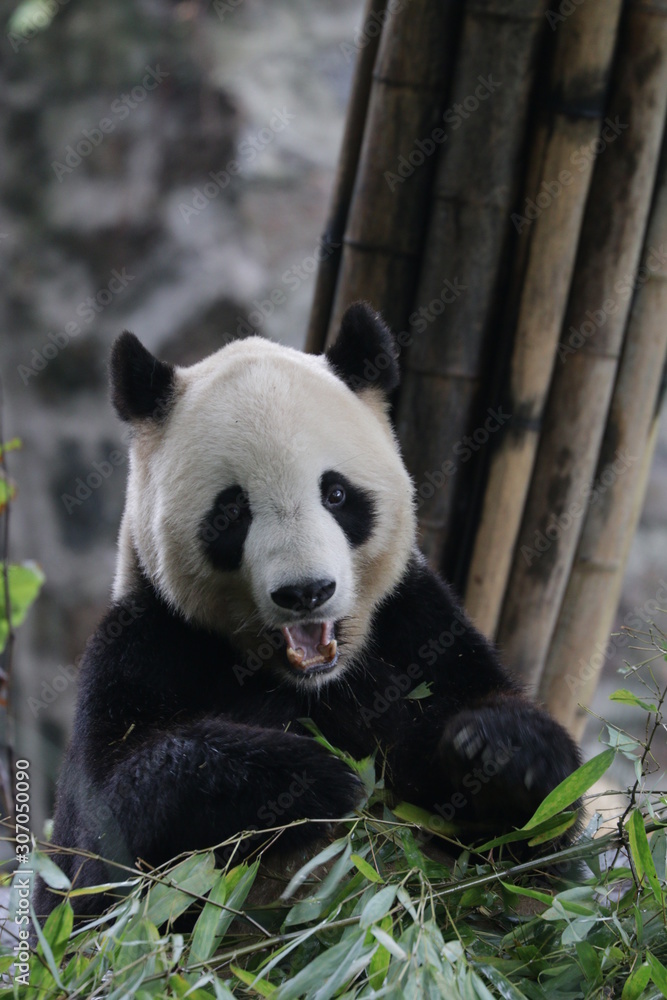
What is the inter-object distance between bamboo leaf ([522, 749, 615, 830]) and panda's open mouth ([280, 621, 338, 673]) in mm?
560

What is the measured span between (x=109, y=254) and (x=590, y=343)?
4.89m

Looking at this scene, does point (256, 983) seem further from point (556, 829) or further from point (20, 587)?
point (20, 587)

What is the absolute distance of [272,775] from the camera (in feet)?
6.55

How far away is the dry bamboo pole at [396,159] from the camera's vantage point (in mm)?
2938

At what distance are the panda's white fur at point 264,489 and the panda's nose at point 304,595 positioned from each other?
2 centimetres

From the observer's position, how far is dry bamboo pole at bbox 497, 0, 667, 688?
2.91m

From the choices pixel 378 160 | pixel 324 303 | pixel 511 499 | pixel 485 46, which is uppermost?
pixel 485 46

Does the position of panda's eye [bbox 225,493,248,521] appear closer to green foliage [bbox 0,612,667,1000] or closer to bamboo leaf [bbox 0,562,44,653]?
green foliage [bbox 0,612,667,1000]

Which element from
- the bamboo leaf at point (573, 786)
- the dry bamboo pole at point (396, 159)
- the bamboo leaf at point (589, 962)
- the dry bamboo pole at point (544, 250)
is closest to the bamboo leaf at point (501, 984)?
the bamboo leaf at point (589, 962)

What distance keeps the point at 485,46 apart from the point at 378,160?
440mm

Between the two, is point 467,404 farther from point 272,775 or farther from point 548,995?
point 548,995

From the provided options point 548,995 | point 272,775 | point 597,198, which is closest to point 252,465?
point 272,775

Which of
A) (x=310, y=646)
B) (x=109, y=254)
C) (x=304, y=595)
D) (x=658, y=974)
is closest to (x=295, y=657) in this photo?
(x=310, y=646)

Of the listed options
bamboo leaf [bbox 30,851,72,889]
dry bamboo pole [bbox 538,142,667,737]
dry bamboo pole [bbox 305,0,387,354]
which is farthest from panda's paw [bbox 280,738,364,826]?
dry bamboo pole [bbox 305,0,387,354]
